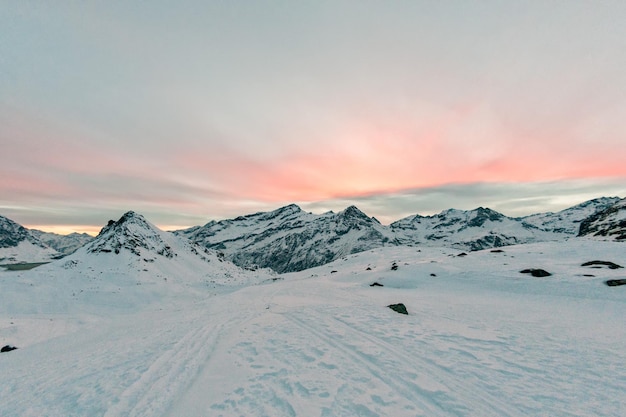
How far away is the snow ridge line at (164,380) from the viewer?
6.77m

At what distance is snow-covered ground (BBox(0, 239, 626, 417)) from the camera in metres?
6.84

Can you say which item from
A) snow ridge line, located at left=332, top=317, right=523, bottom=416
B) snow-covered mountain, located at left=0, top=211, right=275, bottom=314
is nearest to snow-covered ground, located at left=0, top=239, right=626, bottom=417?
snow ridge line, located at left=332, top=317, right=523, bottom=416

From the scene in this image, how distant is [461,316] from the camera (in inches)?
611

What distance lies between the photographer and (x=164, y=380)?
8.16m

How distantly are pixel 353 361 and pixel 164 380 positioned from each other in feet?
18.5

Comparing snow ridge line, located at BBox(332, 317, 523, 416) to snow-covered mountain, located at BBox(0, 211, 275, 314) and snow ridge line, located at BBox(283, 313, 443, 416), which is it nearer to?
snow ridge line, located at BBox(283, 313, 443, 416)

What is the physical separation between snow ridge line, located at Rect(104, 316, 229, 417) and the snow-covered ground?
50 millimetres

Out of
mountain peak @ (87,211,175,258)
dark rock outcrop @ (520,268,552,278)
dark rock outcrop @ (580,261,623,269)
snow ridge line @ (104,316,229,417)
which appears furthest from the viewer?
mountain peak @ (87,211,175,258)

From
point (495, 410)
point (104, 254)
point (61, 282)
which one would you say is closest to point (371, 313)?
point (495, 410)

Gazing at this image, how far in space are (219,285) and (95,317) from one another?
24386mm

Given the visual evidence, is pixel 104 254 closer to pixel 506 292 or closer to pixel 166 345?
pixel 166 345

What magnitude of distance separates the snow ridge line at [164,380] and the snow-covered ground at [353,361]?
0.16 feet

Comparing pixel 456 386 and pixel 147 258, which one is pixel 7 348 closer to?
pixel 456 386

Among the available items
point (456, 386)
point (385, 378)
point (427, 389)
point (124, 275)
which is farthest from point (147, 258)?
point (456, 386)
